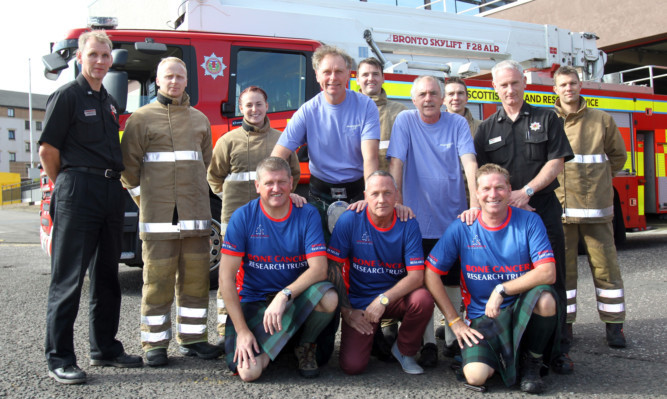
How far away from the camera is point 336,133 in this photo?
3.65m

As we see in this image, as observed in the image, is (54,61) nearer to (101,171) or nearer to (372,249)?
(101,171)

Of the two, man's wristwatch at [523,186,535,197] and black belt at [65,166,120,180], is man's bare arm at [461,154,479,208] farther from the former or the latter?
black belt at [65,166,120,180]

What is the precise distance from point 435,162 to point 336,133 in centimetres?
69

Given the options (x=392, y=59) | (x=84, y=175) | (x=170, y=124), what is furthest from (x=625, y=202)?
(x=84, y=175)

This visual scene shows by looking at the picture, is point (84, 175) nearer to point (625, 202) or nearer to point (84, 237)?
point (84, 237)

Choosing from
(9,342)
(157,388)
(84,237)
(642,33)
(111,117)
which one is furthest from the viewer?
(642,33)

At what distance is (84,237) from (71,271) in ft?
0.68

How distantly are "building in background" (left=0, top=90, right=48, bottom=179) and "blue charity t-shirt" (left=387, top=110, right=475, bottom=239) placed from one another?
70.2 meters

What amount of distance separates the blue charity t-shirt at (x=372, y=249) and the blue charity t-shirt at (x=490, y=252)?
0.20 meters

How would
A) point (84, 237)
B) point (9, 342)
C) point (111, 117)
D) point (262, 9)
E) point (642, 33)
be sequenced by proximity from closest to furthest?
point (84, 237)
point (111, 117)
point (9, 342)
point (262, 9)
point (642, 33)

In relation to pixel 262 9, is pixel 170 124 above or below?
below

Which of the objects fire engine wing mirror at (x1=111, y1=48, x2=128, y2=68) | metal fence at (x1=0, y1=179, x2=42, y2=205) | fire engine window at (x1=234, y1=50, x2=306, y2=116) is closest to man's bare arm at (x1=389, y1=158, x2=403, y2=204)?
fire engine window at (x1=234, y1=50, x2=306, y2=116)

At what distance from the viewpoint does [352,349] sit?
10.8 feet

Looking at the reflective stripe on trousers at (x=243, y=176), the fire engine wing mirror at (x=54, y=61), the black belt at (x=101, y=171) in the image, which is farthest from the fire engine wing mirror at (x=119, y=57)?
the black belt at (x=101, y=171)
